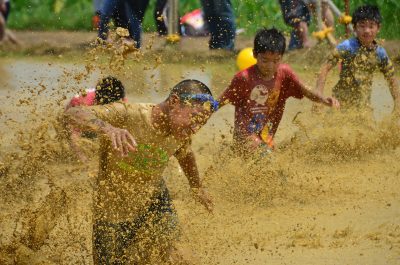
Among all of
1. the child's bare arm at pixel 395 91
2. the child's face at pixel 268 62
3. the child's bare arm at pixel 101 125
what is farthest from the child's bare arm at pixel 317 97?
the child's bare arm at pixel 101 125

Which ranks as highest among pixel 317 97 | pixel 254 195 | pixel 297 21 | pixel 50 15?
pixel 317 97

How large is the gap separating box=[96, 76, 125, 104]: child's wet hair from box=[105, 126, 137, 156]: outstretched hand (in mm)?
2300

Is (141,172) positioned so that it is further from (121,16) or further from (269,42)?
(121,16)

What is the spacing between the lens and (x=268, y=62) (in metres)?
6.83

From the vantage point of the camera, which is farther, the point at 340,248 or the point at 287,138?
the point at 287,138

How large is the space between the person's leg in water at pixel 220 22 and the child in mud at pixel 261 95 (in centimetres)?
501

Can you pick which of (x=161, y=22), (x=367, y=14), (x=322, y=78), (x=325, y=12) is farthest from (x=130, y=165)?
(x=161, y=22)

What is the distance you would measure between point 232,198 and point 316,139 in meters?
1.81

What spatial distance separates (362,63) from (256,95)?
5.65 ft

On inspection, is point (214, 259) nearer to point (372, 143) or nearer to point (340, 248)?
point (340, 248)

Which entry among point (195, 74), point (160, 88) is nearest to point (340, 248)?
point (160, 88)

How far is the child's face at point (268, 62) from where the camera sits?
268 inches

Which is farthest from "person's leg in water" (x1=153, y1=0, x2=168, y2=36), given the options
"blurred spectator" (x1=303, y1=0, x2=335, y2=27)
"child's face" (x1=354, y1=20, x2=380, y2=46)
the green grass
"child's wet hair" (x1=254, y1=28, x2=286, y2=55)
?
"child's wet hair" (x1=254, y1=28, x2=286, y2=55)

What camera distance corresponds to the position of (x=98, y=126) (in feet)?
14.6
